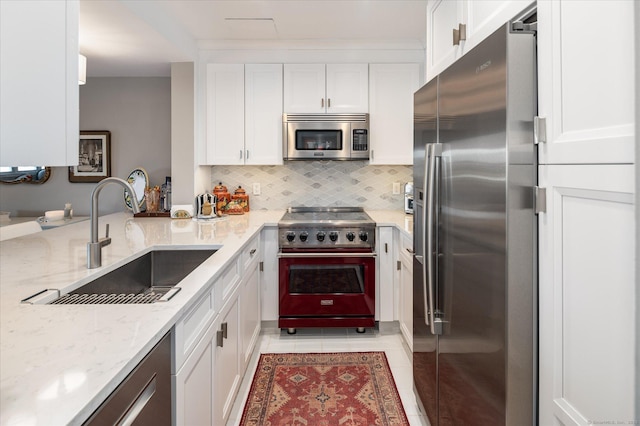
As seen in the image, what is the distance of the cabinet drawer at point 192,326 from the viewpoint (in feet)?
4.06

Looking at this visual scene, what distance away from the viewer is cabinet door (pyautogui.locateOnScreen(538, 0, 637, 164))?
0.78 metres

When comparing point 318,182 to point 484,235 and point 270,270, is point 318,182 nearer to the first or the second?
point 270,270

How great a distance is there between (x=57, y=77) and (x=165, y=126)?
309 centimetres

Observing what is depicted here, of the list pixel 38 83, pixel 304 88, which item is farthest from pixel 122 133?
pixel 38 83

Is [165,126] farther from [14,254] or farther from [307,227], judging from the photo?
[14,254]

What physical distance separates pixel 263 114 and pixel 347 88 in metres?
0.77

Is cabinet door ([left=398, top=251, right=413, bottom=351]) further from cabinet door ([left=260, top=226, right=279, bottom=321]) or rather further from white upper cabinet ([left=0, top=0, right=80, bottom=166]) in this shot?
white upper cabinet ([left=0, top=0, right=80, bottom=166])

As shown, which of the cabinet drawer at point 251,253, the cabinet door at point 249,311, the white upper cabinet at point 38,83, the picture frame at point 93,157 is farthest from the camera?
the picture frame at point 93,157

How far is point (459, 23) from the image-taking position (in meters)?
1.65

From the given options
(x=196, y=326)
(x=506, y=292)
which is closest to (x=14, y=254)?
(x=196, y=326)

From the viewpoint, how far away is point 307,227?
127 inches

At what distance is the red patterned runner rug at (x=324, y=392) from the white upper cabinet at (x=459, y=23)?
1.84 m

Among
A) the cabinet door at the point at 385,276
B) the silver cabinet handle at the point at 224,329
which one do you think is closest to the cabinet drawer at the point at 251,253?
the silver cabinet handle at the point at 224,329

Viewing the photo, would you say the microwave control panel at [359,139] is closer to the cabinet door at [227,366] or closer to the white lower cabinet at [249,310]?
the white lower cabinet at [249,310]
